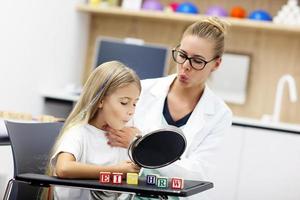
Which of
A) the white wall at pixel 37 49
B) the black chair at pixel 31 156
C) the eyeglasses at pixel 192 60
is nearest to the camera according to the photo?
the black chair at pixel 31 156

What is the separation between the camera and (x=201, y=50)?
2.13 m

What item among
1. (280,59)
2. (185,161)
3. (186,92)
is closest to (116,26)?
(280,59)

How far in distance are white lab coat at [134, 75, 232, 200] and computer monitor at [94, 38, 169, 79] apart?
5.24ft

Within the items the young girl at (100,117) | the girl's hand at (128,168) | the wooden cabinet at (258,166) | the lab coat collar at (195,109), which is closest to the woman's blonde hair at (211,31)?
the lab coat collar at (195,109)

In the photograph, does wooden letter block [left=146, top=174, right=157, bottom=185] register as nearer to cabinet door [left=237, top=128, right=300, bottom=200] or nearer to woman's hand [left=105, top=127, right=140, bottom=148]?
woman's hand [left=105, top=127, right=140, bottom=148]

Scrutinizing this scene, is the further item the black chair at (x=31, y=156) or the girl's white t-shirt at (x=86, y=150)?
the girl's white t-shirt at (x=86, y=150)

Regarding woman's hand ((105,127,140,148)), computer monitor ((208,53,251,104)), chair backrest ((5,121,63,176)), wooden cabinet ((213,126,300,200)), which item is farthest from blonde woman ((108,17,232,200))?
computer monitor ((208,53,251,104))

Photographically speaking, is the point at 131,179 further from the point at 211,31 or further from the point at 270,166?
the point at 270,166

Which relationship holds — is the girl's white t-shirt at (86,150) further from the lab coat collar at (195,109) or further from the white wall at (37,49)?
the white wall at (37,49)

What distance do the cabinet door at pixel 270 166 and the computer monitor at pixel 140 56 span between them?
74cm

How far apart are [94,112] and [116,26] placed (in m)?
2.39

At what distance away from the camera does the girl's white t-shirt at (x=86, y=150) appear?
182 cm

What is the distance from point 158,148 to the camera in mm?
1684

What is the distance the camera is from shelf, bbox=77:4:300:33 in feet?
Answer: 12.2
